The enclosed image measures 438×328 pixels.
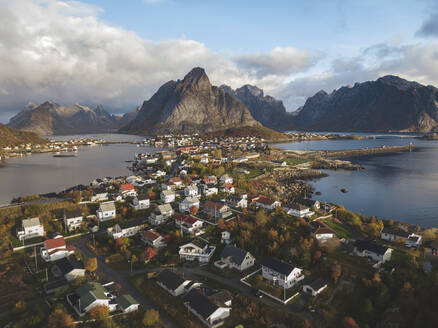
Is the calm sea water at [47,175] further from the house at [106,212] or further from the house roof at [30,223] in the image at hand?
the house at [106,212]

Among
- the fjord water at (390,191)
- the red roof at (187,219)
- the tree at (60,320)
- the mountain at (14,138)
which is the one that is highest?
the mountain at (14,138)

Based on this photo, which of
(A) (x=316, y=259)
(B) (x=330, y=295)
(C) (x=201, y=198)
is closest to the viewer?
(B) (x=330, y=295)

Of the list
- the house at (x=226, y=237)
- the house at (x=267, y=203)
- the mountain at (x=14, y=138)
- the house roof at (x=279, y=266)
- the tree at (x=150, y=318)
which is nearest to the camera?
the tree at (x=150, y=318)

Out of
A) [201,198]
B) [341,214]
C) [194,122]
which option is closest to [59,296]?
[201,198]

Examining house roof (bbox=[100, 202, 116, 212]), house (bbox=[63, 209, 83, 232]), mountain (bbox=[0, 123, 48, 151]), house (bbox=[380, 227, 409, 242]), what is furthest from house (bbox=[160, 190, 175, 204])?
mountain (bbox=[0, 123, 48, 151])

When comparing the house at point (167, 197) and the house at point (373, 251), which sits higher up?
the house at point (167, 197)

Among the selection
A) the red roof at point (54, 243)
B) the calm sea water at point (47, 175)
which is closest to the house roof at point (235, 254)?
the red roof at point (54, 243)

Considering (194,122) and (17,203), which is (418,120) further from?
(17,203)
